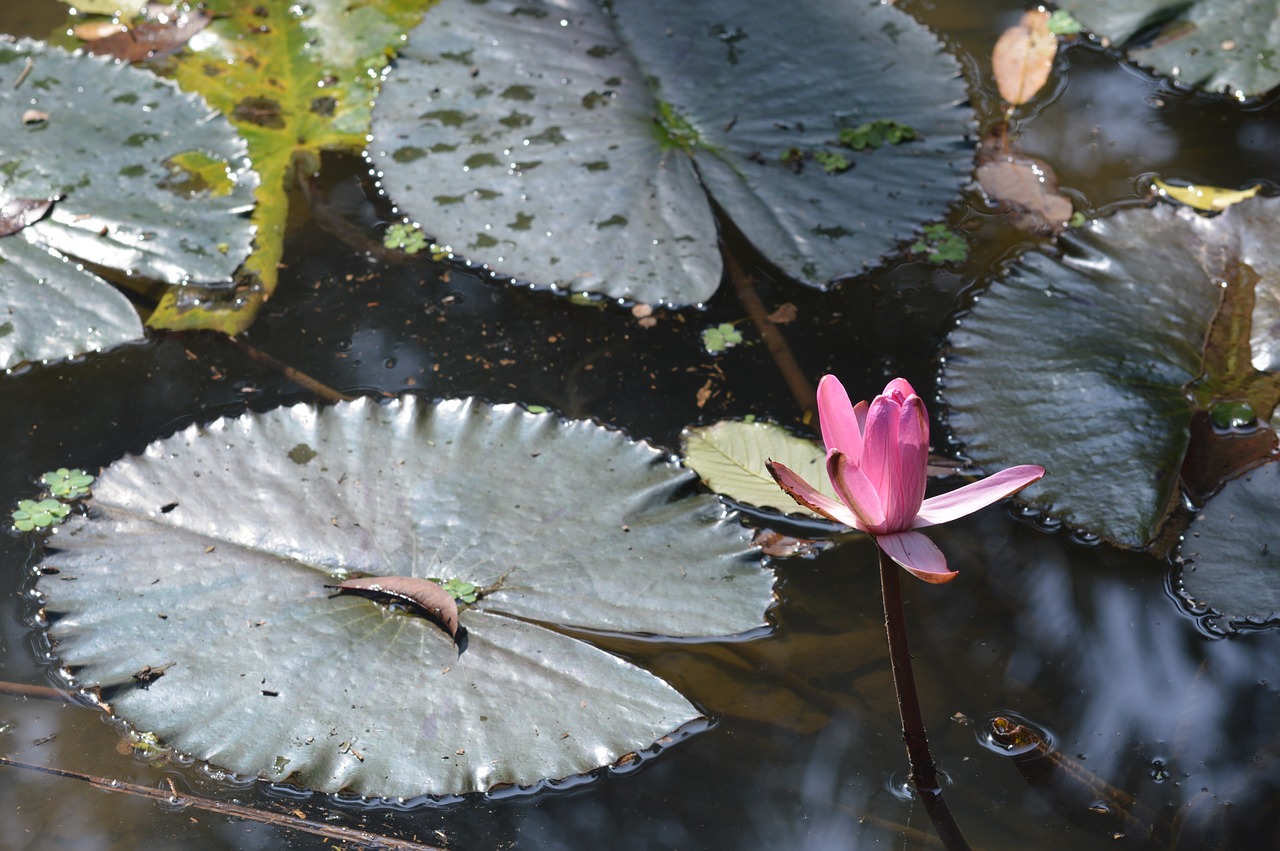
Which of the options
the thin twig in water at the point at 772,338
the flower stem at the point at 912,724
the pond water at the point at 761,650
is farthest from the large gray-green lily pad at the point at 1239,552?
the thin twig in water at the point at 772,338

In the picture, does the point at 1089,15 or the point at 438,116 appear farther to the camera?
the point at 1089,15

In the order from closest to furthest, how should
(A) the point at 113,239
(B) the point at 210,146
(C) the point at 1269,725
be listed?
(C) the point at 1269,725 < (A) the point at 113,239 < (B) the point at 210,146

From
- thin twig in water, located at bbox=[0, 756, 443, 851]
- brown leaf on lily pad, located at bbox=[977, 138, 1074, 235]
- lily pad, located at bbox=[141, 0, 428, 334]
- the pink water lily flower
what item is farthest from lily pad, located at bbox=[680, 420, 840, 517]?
lily pad, located at bbox=[141, 0, 428, 334]

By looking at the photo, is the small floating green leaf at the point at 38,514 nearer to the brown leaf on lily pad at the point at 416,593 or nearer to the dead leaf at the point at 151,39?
the brown leaf on lily pad at the point at 416,593

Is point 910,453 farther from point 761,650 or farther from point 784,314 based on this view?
point 784,314

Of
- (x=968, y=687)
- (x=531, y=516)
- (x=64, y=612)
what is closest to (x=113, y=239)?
(x=64, y=612)

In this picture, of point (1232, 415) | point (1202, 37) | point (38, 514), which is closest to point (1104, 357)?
point (1232, 415)

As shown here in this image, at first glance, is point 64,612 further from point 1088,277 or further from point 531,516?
point 1088,277
